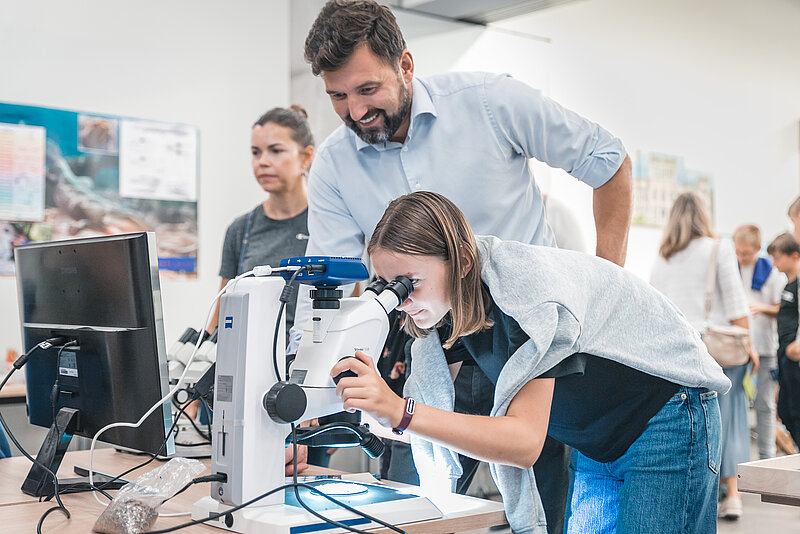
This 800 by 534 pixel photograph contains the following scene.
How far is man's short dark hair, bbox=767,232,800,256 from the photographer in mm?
4879

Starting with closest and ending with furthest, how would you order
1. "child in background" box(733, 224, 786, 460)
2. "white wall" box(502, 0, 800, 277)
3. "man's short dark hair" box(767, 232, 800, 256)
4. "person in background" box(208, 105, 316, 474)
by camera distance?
1. "person in background" box(208, 105, 316, 474)
2. "man's short dark hair" box(767, 232, 800, 256)
3. "child in background" box(733, 224, 786, 460)
4. "white wall" box(502, 0, 800, 277)

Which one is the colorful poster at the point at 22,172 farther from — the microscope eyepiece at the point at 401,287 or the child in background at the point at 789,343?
the child in background at the point at 789,343

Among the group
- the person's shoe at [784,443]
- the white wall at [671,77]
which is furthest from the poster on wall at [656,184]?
the person's shoe at [784,443]

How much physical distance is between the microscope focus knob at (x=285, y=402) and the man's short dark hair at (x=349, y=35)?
0.79 m

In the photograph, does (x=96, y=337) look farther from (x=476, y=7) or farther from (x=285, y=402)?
(x=476, y=7)

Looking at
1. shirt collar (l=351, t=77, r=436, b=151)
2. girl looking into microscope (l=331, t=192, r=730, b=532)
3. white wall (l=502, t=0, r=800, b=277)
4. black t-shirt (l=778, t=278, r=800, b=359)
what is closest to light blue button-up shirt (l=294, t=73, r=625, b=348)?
shirt collar (l=351, t=77, r=436, b=151)

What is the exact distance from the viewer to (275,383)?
126cm

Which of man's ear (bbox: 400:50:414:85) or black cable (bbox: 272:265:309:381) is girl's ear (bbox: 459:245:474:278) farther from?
man's ear (bbox: 400:50:414:85)

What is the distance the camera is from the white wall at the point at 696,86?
5.48 meters

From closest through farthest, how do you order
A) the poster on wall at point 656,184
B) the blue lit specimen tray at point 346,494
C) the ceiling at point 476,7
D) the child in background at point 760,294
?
the blue lit specimen tray at point 346,494 → the ceiling at point 476,7 → the child in background at point 760,294 → the poster on wall at point 656,184

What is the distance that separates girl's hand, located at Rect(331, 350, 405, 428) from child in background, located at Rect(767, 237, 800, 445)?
3.42 m

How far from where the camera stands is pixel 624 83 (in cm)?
583

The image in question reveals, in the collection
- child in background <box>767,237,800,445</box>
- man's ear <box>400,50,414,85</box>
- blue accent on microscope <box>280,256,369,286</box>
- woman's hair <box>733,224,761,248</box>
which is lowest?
child in background <box>767,237,800,445</box>

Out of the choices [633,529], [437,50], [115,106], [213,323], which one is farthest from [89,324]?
[437,50]
